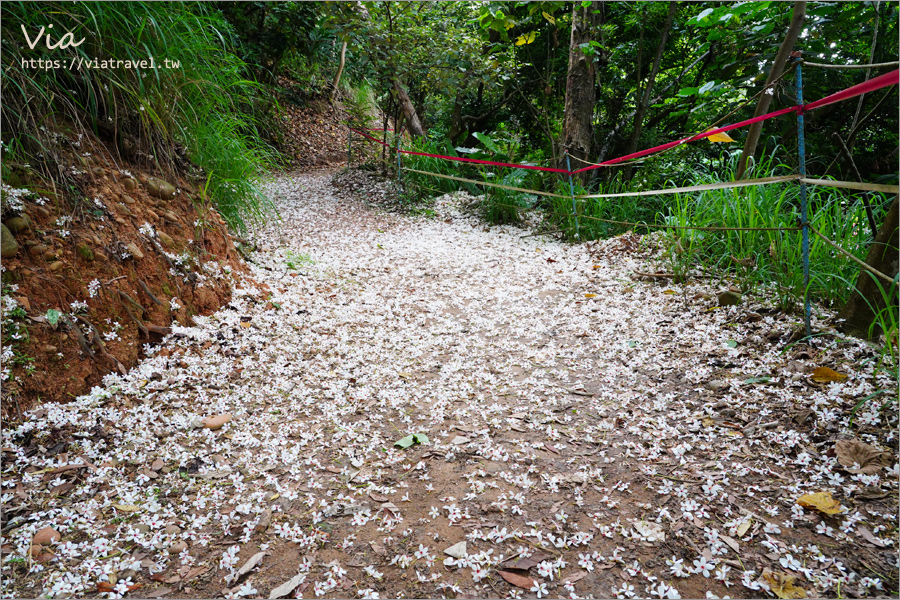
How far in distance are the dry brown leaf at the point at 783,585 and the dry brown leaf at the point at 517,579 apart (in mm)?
632

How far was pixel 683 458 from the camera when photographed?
177 centimetres

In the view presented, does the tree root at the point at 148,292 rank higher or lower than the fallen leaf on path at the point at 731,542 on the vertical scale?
higher

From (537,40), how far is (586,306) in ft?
17.7

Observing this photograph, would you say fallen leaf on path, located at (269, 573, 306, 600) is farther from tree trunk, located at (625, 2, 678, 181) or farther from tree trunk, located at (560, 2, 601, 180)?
tree trunk, located at (625, 2, 678, 181)

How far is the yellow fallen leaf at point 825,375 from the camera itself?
1.88m

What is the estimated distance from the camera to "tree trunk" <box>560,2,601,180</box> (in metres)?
5.13

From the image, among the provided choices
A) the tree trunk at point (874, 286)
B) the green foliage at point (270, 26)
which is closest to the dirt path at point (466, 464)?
the tree trunk at point (874, 286)

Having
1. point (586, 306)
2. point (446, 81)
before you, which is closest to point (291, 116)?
point (446, 81)

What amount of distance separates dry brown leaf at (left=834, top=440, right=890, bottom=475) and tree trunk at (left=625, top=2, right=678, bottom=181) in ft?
14.7

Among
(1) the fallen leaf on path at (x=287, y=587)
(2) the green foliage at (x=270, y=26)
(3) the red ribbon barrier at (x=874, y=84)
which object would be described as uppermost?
(2) the green foliage at (x=270, y=26)

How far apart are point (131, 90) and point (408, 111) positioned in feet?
17.6

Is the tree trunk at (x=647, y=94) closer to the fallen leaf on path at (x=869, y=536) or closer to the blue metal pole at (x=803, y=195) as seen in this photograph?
the blue metal pole at (x=803, y=195)

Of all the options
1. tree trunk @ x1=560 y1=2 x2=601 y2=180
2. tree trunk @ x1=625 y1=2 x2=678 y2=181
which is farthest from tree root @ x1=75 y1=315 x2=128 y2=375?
tree trunk @ x1=625 y1=2 x2=678 y2=181

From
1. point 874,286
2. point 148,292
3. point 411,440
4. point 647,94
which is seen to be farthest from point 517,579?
point 647,94
